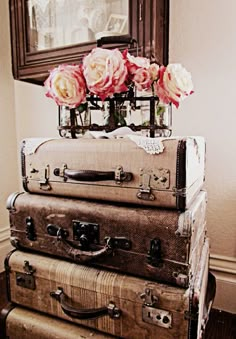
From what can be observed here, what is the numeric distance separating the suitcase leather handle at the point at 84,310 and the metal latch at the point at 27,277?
3.7 inches

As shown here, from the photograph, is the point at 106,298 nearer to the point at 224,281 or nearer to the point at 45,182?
the point at 45,182

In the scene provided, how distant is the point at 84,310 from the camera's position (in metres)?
0.75

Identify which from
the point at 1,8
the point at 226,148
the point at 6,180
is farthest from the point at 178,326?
the point at 1,8

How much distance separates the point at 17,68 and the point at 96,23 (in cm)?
35

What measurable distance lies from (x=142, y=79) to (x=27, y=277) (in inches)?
26.0

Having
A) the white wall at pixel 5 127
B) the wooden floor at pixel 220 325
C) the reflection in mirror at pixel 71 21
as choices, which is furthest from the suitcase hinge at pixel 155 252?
the white wall at pixel 5 127

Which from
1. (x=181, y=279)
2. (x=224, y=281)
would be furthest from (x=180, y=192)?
(x=224, y=281)

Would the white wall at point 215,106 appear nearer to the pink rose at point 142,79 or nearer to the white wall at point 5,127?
the pink rose at point 142,79

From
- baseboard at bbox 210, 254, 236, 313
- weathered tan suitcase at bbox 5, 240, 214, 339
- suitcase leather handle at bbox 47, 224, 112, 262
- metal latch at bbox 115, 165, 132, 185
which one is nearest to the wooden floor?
baseboard at bbox 210, 254, 236, 313

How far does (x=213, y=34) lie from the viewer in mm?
1095

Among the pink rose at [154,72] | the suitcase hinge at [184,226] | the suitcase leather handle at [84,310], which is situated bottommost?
the suitcase leather handle at [84,310]

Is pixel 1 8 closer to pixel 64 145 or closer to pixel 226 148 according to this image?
pixel 64 145

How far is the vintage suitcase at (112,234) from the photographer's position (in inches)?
26.1

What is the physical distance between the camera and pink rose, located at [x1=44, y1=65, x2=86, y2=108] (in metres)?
0.77
